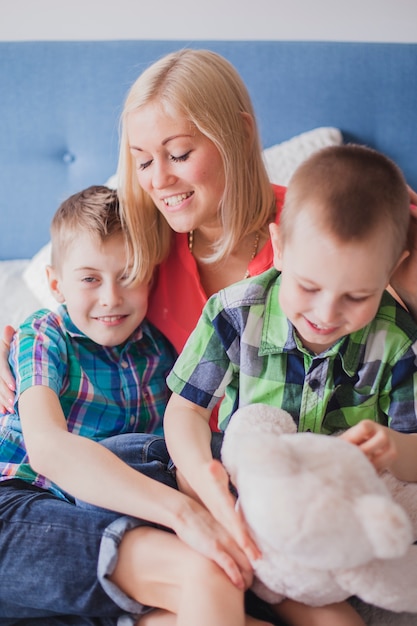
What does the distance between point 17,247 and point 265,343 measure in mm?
1256

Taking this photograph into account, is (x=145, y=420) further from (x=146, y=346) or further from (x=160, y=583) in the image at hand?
(x=160, y=583)

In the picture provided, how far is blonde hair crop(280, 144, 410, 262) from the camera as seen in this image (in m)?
0.85

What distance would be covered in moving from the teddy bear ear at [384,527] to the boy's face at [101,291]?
0.66 m

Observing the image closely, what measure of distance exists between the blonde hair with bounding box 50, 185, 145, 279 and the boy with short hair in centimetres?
28

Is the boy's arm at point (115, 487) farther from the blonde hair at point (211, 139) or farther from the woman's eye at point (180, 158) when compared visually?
the woman's eye at point (180, 158)

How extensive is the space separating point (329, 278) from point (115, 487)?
43 cm

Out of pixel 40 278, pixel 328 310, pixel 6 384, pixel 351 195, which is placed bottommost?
pixel 40 278

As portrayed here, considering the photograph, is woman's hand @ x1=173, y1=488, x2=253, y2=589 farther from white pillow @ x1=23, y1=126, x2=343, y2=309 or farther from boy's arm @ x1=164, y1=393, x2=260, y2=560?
white pillow @ x1=23, y1=126, x2=343, y2=309

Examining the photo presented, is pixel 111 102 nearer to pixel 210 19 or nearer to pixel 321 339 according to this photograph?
pixel 210 19

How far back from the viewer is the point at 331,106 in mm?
1846

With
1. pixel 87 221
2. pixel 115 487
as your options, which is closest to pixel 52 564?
pixel 115 487

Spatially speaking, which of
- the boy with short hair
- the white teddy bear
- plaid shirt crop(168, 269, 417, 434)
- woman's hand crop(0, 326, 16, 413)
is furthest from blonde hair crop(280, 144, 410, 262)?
woman's hand crop(0, 326, 16, 413)

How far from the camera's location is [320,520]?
72cm

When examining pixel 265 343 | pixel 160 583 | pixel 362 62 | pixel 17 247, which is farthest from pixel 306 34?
pixel 160 583
